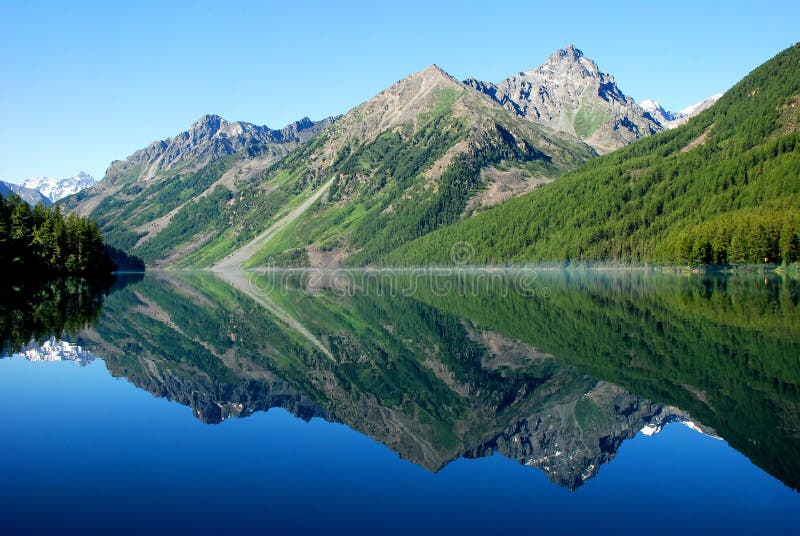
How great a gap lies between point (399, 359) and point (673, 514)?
26.6m

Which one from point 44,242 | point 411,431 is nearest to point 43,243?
point 44,242

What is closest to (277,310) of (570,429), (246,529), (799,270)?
(570,429)

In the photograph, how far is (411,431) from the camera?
25.7 metres

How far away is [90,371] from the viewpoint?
123 ft

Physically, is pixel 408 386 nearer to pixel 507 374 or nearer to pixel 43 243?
pixel 507 374

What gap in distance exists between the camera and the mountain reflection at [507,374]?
23.8 m

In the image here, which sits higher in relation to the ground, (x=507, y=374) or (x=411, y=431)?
(x=507, y=374)

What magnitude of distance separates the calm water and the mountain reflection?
17cm

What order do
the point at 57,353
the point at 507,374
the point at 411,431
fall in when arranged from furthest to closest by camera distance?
1. the point at 57,353
2. the point at 507,374
3. the point at 411,431

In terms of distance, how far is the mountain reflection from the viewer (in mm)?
23812

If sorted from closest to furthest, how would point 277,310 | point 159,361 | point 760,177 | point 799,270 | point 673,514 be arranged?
point 673,514, point 159,361, point 277,310, point 799,270, point 760,177

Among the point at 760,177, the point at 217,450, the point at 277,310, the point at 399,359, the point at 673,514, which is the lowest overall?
the point at 673,514

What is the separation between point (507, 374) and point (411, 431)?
11812 millimetres

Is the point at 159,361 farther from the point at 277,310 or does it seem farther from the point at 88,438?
the point at 277,310
